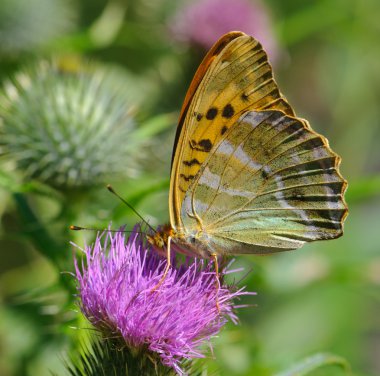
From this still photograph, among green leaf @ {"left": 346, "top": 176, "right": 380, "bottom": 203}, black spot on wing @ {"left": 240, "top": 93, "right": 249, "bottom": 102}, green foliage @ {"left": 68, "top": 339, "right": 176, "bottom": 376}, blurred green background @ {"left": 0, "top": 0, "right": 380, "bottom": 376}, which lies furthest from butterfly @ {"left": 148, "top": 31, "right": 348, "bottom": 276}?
green leaf @ {"left": 346, "top": 176, "right": 380, "bottom": 203}

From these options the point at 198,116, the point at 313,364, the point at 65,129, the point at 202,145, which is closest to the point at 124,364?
the point at 313,364

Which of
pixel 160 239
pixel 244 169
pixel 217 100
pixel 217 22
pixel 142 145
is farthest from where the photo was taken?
pixel 217 22

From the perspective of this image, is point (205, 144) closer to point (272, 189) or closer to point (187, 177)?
point (187, 177)

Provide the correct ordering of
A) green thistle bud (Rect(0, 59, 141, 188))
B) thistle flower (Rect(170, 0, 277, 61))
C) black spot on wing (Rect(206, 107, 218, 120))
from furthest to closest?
thistle flower (Rect(170, 0, 277, 61)) < green thistle bud (Rect(0, 59, 141, 188)) < black spot on wing (Rect(206, 107, 218, 120))

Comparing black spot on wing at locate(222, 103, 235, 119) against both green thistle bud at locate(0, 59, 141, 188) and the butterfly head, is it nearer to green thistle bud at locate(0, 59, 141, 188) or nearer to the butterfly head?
the butterfly head

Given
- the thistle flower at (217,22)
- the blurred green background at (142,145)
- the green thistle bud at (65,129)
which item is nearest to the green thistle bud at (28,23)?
the blurred green background at (142,145)

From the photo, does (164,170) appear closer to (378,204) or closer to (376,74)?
(376,74)

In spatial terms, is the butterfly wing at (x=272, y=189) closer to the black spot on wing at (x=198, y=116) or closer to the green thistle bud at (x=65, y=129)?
the black spot on wing at (x=198, y=116)
